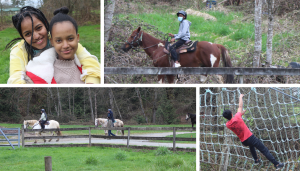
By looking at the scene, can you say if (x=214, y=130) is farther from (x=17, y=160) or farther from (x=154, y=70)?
(x=17, y=160)

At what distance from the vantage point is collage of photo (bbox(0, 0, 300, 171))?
9.44 feet

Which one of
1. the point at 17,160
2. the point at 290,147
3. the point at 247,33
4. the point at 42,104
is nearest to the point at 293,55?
the point at 247,33

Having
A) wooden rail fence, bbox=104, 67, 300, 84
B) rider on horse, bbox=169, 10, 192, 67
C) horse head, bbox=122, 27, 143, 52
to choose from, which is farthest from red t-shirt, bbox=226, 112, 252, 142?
horse head, bbox=122, 27, 143, 52

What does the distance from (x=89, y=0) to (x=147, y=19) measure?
13.8 feet

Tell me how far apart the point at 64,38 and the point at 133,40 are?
4558 millimetres

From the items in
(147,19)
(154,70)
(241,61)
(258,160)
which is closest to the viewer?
(154,70)

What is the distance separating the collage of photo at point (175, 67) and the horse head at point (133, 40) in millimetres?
26

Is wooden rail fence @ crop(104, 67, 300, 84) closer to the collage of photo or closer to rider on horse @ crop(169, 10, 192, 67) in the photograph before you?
the collage of photo

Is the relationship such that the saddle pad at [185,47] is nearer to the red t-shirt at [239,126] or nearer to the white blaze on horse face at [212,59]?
the white blaze on horse face at [212,59]

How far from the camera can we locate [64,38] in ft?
9.08

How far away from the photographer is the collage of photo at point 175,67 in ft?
9.44

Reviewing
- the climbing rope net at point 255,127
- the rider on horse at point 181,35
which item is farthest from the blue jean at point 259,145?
the rider on horse at point 181,35

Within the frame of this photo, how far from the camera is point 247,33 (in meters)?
8.88

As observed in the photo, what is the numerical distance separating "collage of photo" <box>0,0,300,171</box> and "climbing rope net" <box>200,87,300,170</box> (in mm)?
20
